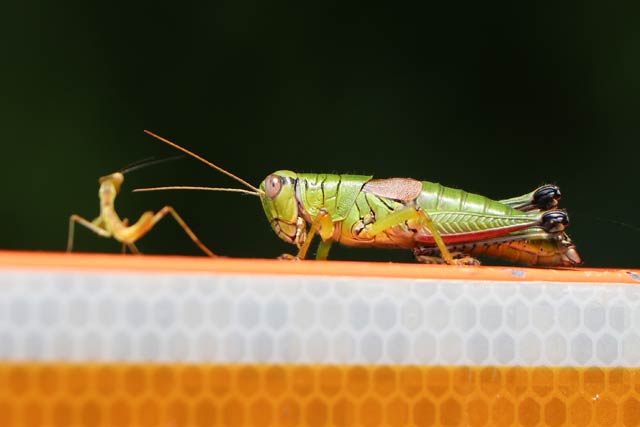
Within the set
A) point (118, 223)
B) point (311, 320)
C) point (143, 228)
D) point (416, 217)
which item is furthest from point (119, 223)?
point (311, 320)

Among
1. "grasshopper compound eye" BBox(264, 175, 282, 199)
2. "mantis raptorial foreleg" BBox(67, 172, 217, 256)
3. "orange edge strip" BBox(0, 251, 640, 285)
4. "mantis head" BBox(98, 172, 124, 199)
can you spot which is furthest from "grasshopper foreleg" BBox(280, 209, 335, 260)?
"orange edge strip" BBox(0, 251, 640, 285)

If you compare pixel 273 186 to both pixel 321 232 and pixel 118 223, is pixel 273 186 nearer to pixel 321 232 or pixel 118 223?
pixel 321 232

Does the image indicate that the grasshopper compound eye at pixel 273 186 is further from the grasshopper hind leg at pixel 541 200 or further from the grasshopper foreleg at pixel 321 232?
the grasshopper hind leg at pixel 541 200

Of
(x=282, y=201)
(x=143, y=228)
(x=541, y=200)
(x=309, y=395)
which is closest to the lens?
(x=309, y=395)

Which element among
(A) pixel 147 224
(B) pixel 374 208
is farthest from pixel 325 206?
(A) pixel 147 224

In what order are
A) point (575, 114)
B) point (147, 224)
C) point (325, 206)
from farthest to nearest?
point (575, 114)
point (325, 206)
point (147, 224)

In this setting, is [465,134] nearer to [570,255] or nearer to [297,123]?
[297,123]
